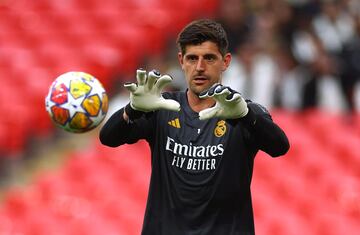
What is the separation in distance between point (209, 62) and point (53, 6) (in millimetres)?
8506

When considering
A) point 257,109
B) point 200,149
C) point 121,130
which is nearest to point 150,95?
point 121,130

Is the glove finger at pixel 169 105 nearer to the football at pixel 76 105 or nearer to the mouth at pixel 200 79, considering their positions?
the mouth at pixel 200 79

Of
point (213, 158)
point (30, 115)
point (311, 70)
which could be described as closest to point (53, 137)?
point (30, 115)

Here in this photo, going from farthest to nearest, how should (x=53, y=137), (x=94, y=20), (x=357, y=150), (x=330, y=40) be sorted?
(x=94, y=20)
(x=53, y=137)
(x=330, y=40)
(x=357, y=150)

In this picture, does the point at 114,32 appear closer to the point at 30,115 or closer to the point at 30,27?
the point at 30,27

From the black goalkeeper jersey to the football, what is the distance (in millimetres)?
466

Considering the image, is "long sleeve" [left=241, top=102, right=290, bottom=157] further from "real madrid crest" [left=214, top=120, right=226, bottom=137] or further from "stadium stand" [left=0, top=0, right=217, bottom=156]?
"stadium stand" [left=0, top=0, right=217, bottom=156]

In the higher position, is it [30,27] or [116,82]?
[30,27]

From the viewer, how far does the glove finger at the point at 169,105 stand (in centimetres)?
422

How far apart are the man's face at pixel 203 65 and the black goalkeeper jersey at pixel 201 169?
203 millimetres

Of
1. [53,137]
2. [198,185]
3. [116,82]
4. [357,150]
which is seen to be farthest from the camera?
[116,82]

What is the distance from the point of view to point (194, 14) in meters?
11.4

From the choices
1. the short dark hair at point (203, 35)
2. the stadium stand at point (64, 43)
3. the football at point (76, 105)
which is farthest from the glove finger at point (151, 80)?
the stadium stand at point (64, 43)

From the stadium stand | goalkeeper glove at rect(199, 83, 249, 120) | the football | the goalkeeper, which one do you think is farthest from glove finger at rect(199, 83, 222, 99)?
the stadium stand
